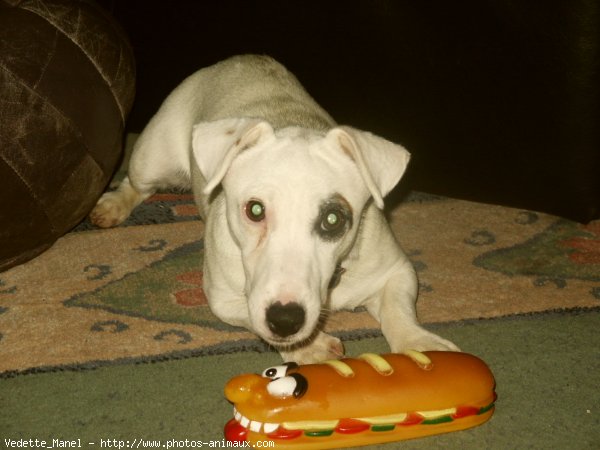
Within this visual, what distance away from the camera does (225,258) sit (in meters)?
2.76

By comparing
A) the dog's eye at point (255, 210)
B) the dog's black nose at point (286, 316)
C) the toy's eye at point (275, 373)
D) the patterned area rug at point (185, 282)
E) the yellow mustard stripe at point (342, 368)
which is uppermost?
the dog's eye at point (255, 210)

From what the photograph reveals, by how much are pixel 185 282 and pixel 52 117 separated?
96cm

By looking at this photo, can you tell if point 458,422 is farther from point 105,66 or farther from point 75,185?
point 105,66

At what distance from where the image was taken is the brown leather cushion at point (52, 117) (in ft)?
9.50

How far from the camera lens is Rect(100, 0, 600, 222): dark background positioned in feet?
11.6

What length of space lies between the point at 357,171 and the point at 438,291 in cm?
90

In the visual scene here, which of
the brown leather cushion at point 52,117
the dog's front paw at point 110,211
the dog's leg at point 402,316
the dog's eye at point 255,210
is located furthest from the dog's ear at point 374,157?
the dog's front paw at point 110,211

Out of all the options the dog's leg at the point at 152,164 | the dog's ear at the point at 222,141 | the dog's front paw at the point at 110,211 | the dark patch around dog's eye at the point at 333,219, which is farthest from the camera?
the dog's leg at the point at 152,164

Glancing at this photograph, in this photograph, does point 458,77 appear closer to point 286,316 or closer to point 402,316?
point 402,316

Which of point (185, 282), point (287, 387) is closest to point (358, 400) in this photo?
point (287, 387)

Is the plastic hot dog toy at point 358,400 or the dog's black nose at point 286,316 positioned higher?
the dog's black nose at point 286,316

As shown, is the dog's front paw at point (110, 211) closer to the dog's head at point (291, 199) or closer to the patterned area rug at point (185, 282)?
the patterned area rug at point (185, 282)

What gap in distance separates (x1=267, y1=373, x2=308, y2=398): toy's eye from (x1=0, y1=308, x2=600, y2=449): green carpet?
356 mm

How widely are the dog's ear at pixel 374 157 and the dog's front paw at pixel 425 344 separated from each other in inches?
21.3
